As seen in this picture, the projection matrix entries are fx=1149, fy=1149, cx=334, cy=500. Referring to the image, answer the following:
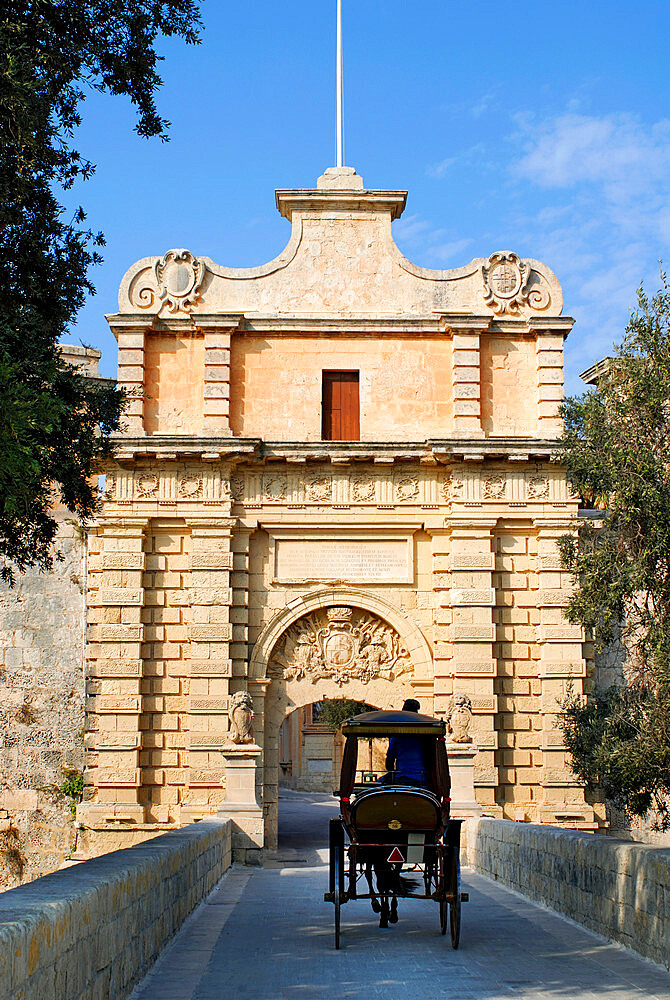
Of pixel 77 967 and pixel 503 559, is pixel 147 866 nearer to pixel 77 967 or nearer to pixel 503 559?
pixel 77 967

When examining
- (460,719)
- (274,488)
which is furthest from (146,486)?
(460,719)

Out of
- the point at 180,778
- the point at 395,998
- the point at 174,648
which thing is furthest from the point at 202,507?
the point at 395,998

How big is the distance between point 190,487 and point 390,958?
12.7 meters

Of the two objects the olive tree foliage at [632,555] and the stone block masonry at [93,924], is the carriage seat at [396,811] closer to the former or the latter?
the stone block masonry at [93,924]

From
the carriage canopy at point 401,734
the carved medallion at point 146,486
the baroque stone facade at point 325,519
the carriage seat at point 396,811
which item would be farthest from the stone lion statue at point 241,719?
the carriage seat at point 396,811

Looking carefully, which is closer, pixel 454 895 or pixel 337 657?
pixel 454 895

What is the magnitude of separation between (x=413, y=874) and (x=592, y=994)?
8.45m

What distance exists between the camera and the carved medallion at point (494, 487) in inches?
811

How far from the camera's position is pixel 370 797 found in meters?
9.29

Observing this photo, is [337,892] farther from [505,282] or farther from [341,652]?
[505,282]

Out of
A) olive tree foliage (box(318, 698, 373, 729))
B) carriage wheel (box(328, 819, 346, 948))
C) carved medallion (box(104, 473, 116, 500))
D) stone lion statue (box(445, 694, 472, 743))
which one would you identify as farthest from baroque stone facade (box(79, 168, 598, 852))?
olive tree foliage (box(318, 698, 373, 729))

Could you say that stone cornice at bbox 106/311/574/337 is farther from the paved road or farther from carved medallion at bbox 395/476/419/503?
the paved road

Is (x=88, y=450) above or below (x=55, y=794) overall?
above

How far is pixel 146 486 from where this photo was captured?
67.4 ft
